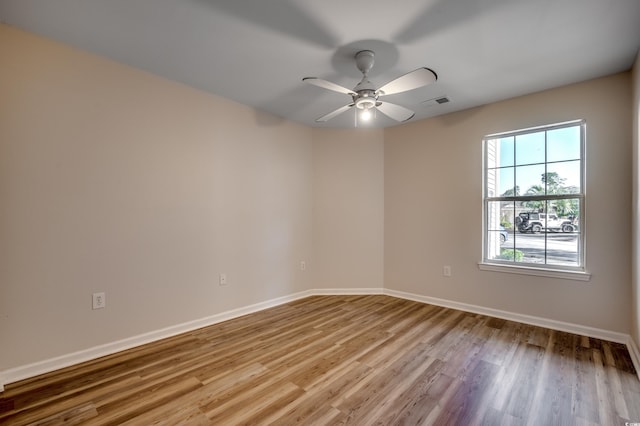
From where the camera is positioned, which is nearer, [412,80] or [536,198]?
[412,80]

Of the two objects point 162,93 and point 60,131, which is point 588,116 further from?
point 60,131

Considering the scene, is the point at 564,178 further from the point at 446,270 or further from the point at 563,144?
the point at 446,270

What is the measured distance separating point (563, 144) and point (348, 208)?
2572mm

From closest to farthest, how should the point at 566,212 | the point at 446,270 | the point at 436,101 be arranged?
the point at 566,212, the point at 436,101, the point at 446,270

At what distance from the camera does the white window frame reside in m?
2.87

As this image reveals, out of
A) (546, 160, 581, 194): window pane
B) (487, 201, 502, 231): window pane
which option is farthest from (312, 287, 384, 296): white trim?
(546, 160, 581, 194): window pane

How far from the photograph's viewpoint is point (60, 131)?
2.22 metres

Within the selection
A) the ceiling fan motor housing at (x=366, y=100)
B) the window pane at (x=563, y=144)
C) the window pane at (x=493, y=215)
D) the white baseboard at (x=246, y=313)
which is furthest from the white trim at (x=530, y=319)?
the ceiling fan motor housing at (x=366, y=100)

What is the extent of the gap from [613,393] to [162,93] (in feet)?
13.9

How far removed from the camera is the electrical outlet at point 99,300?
7.74 ft

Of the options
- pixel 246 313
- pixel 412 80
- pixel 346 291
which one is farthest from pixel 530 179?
pixel 246 313

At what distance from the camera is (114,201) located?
2465 millimetres

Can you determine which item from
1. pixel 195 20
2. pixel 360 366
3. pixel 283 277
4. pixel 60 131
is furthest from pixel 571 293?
pixel 60 131

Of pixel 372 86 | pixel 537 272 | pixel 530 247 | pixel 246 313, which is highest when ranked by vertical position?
pixel 372 86
